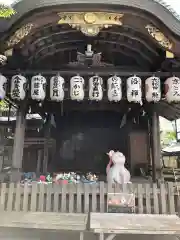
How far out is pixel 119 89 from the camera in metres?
6.41

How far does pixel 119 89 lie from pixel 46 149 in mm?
4595

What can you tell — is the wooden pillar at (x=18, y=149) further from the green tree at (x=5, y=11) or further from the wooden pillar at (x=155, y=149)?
the wooden pillar at (x=155, y=149)

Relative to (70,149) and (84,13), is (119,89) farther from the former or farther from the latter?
(70,149)

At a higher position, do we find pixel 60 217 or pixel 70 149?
pixel 70 149

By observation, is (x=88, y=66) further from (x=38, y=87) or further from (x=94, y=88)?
(x=38, y=87)

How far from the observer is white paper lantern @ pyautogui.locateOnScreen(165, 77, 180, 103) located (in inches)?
252

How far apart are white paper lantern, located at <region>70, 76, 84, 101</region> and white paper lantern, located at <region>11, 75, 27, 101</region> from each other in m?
1.30

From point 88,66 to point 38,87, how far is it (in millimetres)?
1887

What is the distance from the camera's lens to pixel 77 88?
641cm

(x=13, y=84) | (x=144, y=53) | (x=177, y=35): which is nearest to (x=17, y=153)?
(x=13, y=84)

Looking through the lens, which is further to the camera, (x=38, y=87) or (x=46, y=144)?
(x=46, y=144)

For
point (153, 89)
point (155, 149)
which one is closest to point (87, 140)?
point (155, 149)

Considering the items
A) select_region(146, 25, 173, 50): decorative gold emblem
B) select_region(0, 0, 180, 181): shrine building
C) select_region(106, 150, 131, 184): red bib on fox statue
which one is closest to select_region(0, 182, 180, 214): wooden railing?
select_region(106, 150, 131, 184): red bib on fox statue

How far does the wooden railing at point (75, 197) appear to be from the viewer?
5.02 meters
